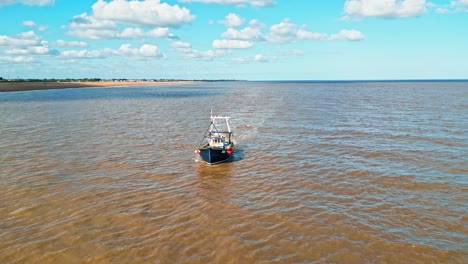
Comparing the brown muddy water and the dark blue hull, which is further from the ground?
the dark blue hull

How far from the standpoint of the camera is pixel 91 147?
29.4 meters

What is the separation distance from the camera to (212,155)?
24.5 m

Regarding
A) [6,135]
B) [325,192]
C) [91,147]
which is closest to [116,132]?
[91,147]

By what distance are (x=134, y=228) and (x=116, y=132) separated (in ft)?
80.2

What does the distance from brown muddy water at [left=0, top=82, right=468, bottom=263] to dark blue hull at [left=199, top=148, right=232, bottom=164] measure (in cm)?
59

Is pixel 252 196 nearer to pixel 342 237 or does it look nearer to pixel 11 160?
pixel 342 237

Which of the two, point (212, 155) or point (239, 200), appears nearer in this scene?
point (239, 200)

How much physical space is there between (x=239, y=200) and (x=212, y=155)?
6916mm

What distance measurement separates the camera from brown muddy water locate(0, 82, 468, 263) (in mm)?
13141

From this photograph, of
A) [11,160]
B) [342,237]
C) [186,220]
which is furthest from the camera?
[11,160]

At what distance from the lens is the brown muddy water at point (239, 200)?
1314cm

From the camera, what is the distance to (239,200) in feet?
59.4

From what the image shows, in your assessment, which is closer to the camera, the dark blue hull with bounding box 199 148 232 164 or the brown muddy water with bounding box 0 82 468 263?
the brown muddy water with bounding box 0 82 468 263

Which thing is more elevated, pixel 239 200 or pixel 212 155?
pixel 212 155
